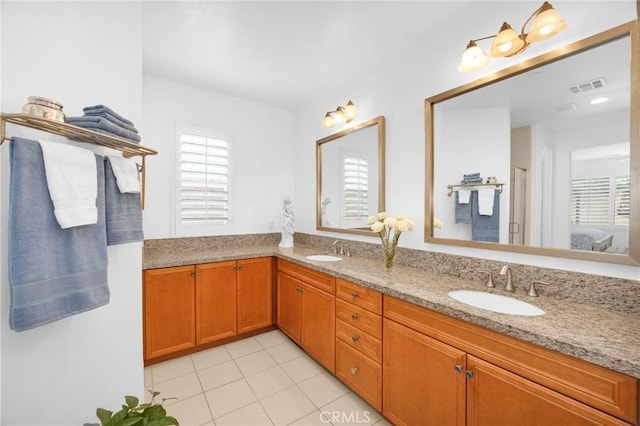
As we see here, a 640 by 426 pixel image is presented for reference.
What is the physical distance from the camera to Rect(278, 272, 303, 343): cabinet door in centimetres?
240

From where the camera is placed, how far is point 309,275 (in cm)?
223

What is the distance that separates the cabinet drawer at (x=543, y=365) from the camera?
0.79 meters

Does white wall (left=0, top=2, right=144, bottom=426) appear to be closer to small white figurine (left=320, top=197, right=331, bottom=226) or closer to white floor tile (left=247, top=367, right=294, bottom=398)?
white floor tile (left=247, top=367, right=294, bottom=398)

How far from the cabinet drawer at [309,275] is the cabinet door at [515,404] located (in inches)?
40.6

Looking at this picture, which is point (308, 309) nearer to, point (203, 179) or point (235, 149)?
point (203, 179)

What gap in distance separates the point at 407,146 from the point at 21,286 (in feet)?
7.34

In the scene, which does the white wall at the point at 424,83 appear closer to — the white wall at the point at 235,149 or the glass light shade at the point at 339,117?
the glass light shade at the point at 339,117

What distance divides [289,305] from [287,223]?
942mm

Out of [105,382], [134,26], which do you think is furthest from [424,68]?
[105,382]

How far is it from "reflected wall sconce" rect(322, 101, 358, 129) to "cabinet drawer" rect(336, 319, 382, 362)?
1799 millimetres

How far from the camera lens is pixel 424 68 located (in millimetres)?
1969

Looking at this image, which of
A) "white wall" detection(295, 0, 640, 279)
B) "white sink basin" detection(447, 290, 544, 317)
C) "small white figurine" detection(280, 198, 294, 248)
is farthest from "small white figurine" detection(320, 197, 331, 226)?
"white sink basin" detection(447, 290, 544, 317)

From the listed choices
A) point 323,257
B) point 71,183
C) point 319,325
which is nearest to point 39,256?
point 71,183

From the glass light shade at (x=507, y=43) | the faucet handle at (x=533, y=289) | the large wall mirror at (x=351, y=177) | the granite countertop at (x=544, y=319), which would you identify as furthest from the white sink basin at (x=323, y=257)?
the glass light shade at (x=507, y=43)
